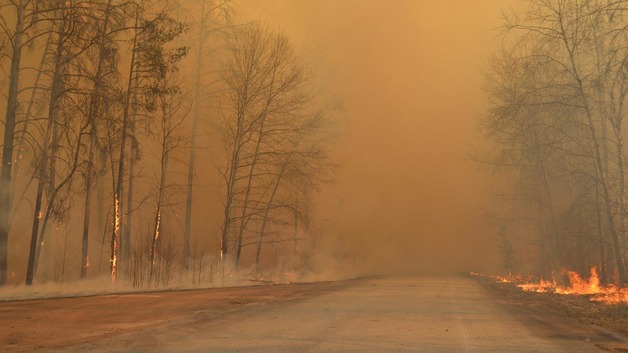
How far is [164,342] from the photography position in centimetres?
844

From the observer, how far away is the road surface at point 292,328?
26.7 feet

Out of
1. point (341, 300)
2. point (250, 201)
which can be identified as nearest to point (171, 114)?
point (250, 201)

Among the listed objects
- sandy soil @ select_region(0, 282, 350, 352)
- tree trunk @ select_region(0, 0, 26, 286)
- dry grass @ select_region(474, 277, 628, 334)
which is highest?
tree trunk @ select_region(0, 0, 26, 286)

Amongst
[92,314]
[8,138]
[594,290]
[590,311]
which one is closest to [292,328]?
[92,314]

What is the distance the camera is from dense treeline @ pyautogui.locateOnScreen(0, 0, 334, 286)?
17.1 meters

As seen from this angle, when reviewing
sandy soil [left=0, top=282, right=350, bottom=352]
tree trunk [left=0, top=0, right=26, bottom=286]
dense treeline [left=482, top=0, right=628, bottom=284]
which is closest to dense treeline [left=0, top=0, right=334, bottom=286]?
tree trunk [left=0, top=0, right=26, bottom=286]

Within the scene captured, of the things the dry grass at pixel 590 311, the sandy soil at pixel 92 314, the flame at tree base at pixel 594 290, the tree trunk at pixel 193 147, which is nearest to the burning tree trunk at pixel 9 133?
the sandy soil at pixel 92 314

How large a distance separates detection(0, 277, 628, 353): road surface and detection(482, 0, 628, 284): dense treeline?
5.67 metres

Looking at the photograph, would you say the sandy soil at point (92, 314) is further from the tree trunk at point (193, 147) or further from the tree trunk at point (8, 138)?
the tree trunk at point (193, 147)

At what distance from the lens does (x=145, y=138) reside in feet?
84.9

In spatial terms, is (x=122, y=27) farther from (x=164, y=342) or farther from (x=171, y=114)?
(x=164, y=342)

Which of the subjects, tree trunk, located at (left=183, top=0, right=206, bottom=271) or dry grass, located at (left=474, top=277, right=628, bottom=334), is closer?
dry grass, located at (left=474, top=277, right=628, bottom=334)

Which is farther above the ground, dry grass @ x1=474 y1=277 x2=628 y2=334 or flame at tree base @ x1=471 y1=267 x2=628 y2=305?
flame at tree base @ x1=471 y1=267 x2=628 y2=305

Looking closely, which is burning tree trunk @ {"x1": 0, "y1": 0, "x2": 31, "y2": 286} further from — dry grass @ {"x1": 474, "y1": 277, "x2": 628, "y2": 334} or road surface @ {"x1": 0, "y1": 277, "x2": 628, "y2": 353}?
dry grass @ {"x1": 474, "y1": 277, "x2": 628, "y2": 334}
